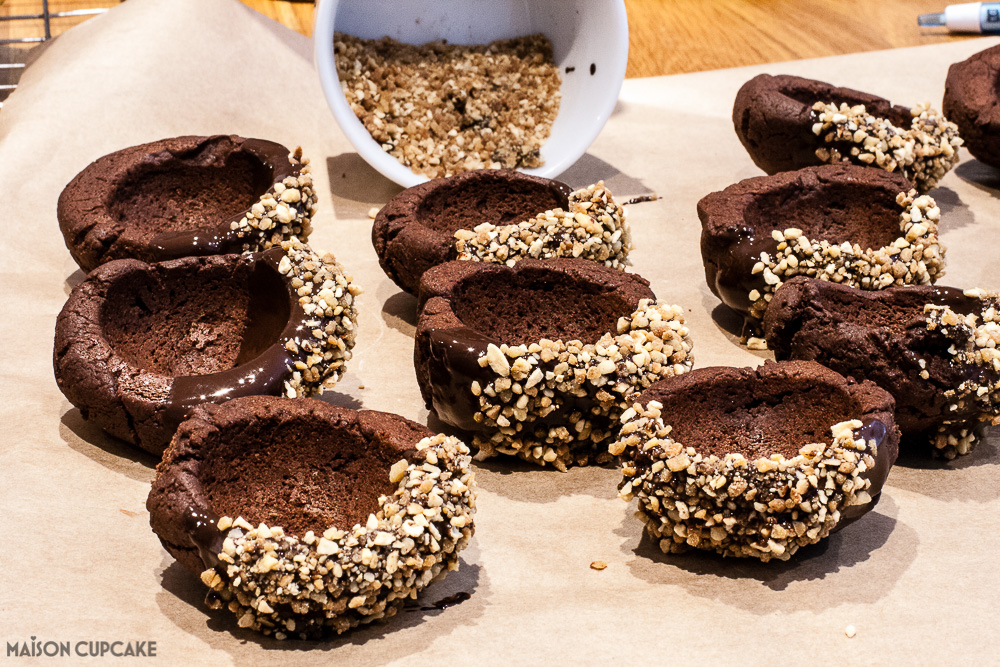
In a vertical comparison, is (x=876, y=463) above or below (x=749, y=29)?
above

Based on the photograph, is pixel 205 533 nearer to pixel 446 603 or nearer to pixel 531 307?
pixel 446 603

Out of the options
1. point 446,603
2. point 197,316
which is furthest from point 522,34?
point 446,603

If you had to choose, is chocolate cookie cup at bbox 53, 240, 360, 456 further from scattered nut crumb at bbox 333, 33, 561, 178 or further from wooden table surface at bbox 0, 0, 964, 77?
wooden table surface at bbox 0, 0, 964, 77

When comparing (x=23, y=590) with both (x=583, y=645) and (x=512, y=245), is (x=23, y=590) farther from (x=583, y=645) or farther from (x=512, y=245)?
(x=512, y=245)

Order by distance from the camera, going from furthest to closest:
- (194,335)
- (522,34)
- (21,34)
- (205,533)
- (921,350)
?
(21,34) < (522,34) < (194,335) < (921,350) < (205,533)

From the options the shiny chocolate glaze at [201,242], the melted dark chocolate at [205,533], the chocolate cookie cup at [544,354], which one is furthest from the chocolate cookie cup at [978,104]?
the melted dark chocolate at [205,533]

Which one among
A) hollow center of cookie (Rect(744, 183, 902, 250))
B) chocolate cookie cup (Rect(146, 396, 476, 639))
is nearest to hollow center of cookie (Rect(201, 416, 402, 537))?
chocolate cookie cup (Rect(146, 396, 476, 639))

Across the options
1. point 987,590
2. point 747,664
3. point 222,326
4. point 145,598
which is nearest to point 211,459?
point 145,598

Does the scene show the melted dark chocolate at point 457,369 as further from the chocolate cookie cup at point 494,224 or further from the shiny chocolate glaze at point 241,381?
the chocolate cookie cup at point 494,224
